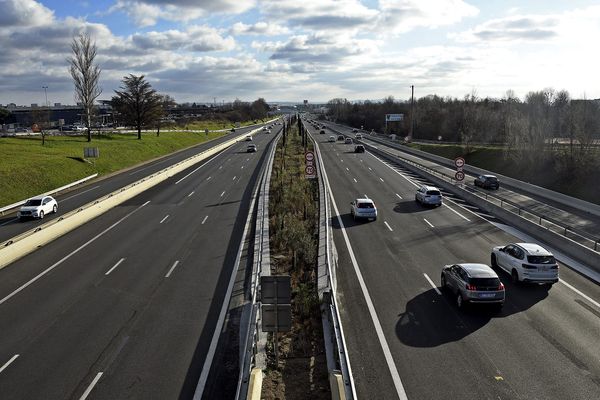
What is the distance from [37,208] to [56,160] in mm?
21905

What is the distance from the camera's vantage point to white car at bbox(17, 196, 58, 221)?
105 ft

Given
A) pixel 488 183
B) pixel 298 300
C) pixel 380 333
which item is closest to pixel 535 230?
pixel 380 333

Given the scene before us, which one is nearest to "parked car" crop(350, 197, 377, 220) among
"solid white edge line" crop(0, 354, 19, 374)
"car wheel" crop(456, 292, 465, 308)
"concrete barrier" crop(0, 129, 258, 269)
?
"car wheel" crop(456, 292, 465, 308)

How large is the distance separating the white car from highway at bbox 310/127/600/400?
19.9 meters

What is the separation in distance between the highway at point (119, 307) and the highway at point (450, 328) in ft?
13.8

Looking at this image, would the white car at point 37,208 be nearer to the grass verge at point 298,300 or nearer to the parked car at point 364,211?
the grass verge at point 298,300

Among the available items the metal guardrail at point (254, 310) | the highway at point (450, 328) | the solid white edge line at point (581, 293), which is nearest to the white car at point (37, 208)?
the metal guardrail at point (254, 310)

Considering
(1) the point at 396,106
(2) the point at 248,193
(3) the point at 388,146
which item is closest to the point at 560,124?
(3) the point at 388,146

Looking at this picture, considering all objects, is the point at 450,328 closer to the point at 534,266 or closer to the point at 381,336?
the point at 381,336

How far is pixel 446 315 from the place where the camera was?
15828mm

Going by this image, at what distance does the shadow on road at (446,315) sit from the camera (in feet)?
46.9

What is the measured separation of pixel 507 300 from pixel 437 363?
5.83 meters

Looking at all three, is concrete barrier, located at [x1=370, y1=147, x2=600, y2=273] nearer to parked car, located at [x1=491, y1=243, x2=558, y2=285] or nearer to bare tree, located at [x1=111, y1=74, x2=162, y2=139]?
parked car, located at [x1=491, y1=243, x2=558, y2=285]

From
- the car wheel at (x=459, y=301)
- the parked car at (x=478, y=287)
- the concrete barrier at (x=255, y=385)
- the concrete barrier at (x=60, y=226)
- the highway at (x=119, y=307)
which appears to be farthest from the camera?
the concrete barrier at (x=60, y=226)
